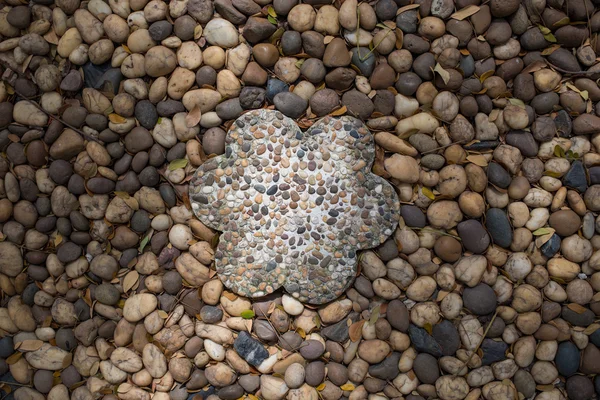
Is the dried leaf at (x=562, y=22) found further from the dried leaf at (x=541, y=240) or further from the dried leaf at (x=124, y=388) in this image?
A: the dried leaf at (x=124, y=388)

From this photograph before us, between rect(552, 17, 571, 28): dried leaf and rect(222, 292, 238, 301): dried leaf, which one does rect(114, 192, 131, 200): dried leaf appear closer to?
rect(222, 292, 238, 301): dried leaf

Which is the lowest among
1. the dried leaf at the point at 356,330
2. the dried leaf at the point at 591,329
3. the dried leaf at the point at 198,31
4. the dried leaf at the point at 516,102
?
the dried leaf at the point at 356,330

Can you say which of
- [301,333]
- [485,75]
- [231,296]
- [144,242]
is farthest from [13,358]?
[485,75]

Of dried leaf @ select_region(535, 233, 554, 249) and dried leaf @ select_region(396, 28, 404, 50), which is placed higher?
dried leaf @ select_region(396, 28, 404, 50)

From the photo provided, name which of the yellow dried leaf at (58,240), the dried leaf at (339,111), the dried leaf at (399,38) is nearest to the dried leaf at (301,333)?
the dried leaf at (339,111)

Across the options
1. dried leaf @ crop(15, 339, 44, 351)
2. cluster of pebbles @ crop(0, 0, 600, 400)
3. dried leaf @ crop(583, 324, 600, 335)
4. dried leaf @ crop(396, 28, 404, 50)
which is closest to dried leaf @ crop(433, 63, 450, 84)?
cluster of pebbles @ crop(0, 0, 600, 400)

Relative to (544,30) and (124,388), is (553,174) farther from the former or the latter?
(124,388)

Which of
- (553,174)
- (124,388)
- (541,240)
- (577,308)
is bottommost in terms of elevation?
(124,388)
